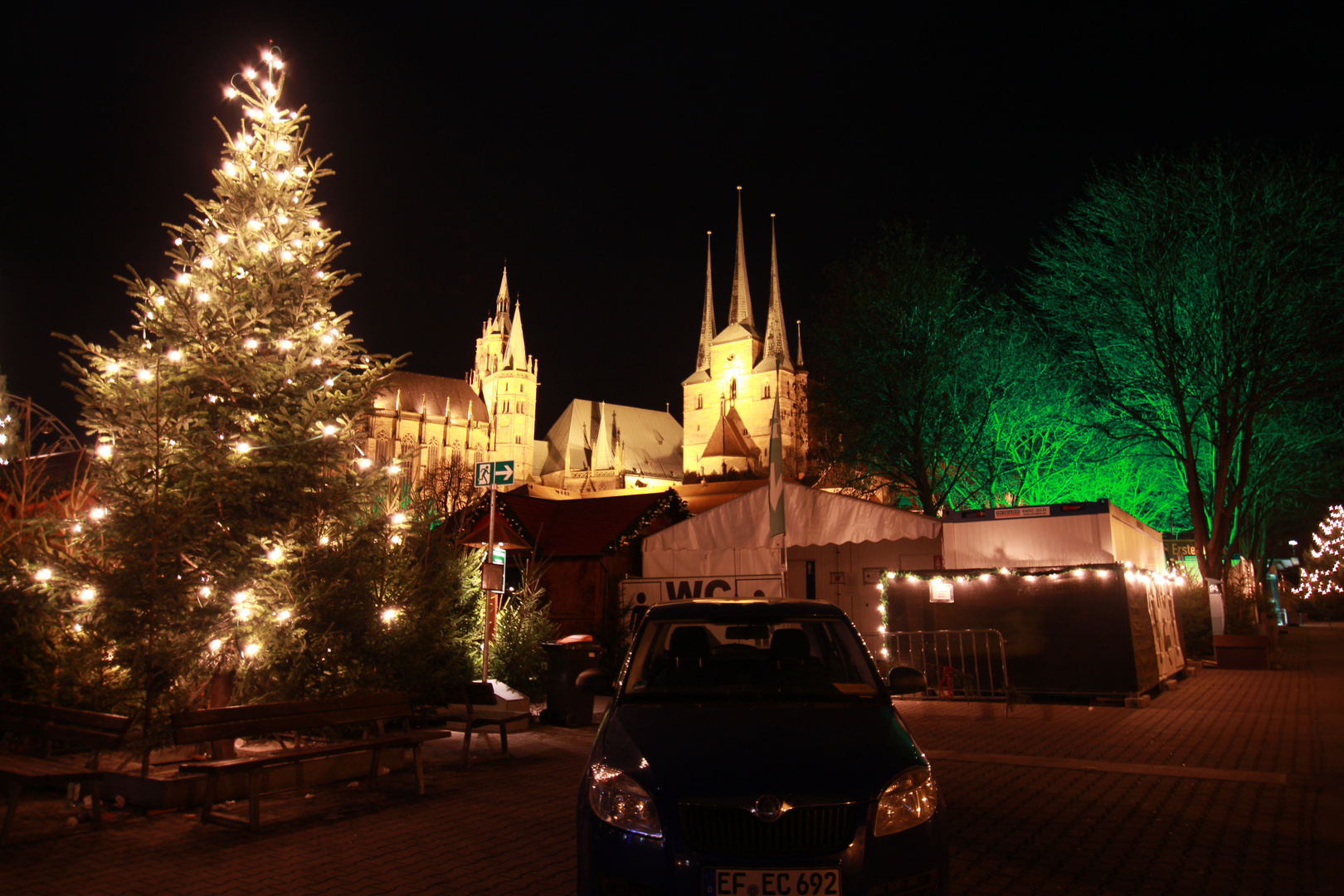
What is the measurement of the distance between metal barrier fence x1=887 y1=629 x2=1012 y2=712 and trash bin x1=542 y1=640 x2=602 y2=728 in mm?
5728

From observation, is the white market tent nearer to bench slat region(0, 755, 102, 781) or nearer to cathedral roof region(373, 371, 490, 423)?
bench slat region(0, 755, 102, 781)

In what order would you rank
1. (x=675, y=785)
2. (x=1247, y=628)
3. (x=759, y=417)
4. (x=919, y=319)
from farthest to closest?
1. (x=759, y=417)
2. (x=919, y=319)
3. (x=1247, y=628)
4. (x=675, y=785)

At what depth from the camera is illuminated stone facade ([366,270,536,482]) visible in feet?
294

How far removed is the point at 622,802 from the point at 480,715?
6.17m

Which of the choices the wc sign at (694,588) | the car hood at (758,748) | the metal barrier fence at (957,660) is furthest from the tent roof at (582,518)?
the car hood at (758,748)

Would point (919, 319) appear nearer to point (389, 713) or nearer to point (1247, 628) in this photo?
point (1247, 628)

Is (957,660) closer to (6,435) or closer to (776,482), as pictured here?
(776,482)

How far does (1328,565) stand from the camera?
49.1m

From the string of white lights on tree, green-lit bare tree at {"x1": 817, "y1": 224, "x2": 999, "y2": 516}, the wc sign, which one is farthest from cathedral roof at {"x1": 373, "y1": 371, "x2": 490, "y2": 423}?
the string of white lights on tree

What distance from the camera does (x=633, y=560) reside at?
20.3 m

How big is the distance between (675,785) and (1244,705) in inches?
498

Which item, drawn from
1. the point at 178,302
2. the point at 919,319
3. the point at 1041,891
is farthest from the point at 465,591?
the point at 919,319

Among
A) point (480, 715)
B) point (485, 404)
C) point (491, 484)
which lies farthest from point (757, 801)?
point (485, 404)

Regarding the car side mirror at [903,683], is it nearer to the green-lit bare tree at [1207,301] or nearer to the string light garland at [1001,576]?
the string light garland at [1001,576]
